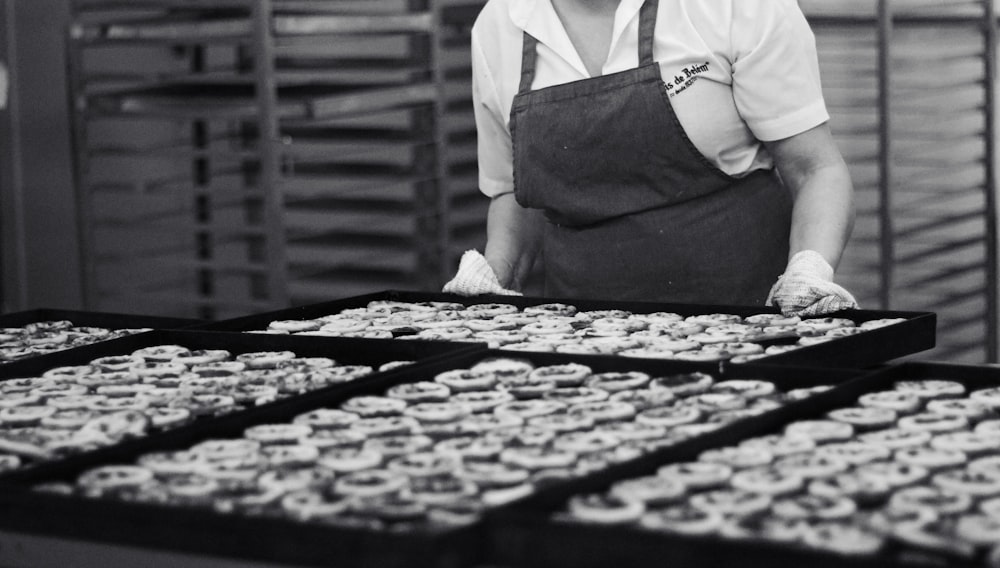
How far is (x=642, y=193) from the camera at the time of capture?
9.16ft

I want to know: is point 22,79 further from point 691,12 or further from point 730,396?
point 730,396

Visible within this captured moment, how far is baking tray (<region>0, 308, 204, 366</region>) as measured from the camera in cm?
246

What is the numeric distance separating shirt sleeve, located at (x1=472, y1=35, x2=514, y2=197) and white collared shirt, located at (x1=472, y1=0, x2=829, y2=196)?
91mm

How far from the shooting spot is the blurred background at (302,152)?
4090 millimetres

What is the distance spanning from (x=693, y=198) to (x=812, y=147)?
28 centimetres

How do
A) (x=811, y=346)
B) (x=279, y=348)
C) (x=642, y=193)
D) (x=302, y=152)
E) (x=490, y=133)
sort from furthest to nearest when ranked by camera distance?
(x=302, y=152)
(x=490, y=133)
(x=642, y=193)
(x=279, y=348)
(x=811, y=346)

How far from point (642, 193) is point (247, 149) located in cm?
211

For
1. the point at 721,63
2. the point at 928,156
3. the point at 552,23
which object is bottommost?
the point at 928,156

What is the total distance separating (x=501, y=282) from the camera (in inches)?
118

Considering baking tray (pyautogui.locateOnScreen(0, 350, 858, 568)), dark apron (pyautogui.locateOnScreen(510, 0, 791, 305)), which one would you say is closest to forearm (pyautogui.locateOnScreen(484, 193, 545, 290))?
dark apron (pyautogui.locateOnScreen(510, 0, 791, 305))

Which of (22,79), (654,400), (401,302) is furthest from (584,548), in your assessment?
(22,79)

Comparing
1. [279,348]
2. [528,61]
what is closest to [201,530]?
[279,348]

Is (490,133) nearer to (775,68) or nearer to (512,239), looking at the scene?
(512,239)

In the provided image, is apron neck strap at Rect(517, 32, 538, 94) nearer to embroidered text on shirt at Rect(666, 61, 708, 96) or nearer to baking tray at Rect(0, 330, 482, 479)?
embroidered text on shirt at Rect(666, 61, 708, 96)
